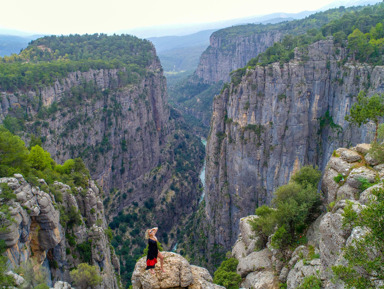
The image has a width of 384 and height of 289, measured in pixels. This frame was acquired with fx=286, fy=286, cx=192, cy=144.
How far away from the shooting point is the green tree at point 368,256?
11.0 metres

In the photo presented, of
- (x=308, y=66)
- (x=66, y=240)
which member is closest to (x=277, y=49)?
(x=308, y=66)

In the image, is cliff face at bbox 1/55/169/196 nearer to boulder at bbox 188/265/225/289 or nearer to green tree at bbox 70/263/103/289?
green tree at bbox 70/263/103/289

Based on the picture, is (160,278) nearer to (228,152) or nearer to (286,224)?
(286,224)

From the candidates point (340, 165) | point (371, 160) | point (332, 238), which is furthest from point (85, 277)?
point (371, 160)

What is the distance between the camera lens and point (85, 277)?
2273cm

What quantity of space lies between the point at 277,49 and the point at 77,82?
46082 mm

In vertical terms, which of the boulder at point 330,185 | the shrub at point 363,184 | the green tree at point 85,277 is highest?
the shrub at point 363,184

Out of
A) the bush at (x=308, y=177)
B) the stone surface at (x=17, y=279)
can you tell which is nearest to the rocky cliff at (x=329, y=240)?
the bush at (x=308, y=177)

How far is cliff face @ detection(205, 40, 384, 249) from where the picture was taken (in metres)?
45.9

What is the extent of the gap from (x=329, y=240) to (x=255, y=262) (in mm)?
10396

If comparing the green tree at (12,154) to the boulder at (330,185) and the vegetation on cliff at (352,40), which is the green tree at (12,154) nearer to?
the boulder at (330,185)

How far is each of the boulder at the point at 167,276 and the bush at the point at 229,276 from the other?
8.83m

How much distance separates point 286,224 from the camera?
22250 millimetres

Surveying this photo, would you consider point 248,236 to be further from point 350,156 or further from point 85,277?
point 85,277
